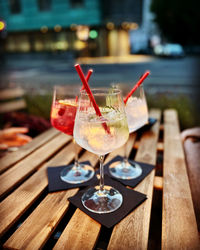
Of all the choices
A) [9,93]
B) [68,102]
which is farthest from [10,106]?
[68,102]

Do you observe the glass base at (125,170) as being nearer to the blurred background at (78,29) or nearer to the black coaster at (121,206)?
the black coaster at (121,206)

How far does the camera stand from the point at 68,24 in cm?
2222

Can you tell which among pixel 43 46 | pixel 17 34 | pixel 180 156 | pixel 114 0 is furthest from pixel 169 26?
pixel 180 156

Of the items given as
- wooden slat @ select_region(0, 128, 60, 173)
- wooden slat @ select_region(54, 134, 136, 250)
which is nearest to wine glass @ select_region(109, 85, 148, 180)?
wooden slat @ select_region(54, 134, 136, 250)

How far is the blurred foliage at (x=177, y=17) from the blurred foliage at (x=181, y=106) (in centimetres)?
2548

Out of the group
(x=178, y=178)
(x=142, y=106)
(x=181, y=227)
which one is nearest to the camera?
(x=181, y=227)

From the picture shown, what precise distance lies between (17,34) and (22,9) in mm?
2750

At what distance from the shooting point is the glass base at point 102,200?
955 mm

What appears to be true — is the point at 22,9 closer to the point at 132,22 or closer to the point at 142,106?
the point at 132,22

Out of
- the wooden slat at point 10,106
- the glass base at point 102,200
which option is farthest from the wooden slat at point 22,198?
the wooden slat at point 10,106

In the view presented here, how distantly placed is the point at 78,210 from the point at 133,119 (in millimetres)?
540

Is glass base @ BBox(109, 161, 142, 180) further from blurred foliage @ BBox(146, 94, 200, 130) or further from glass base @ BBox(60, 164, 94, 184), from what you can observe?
blurred foliage @ BBox(146, 94, 200, 130)

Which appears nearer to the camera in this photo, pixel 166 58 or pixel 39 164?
pixel 39 164

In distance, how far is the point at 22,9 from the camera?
22906 millimetres
